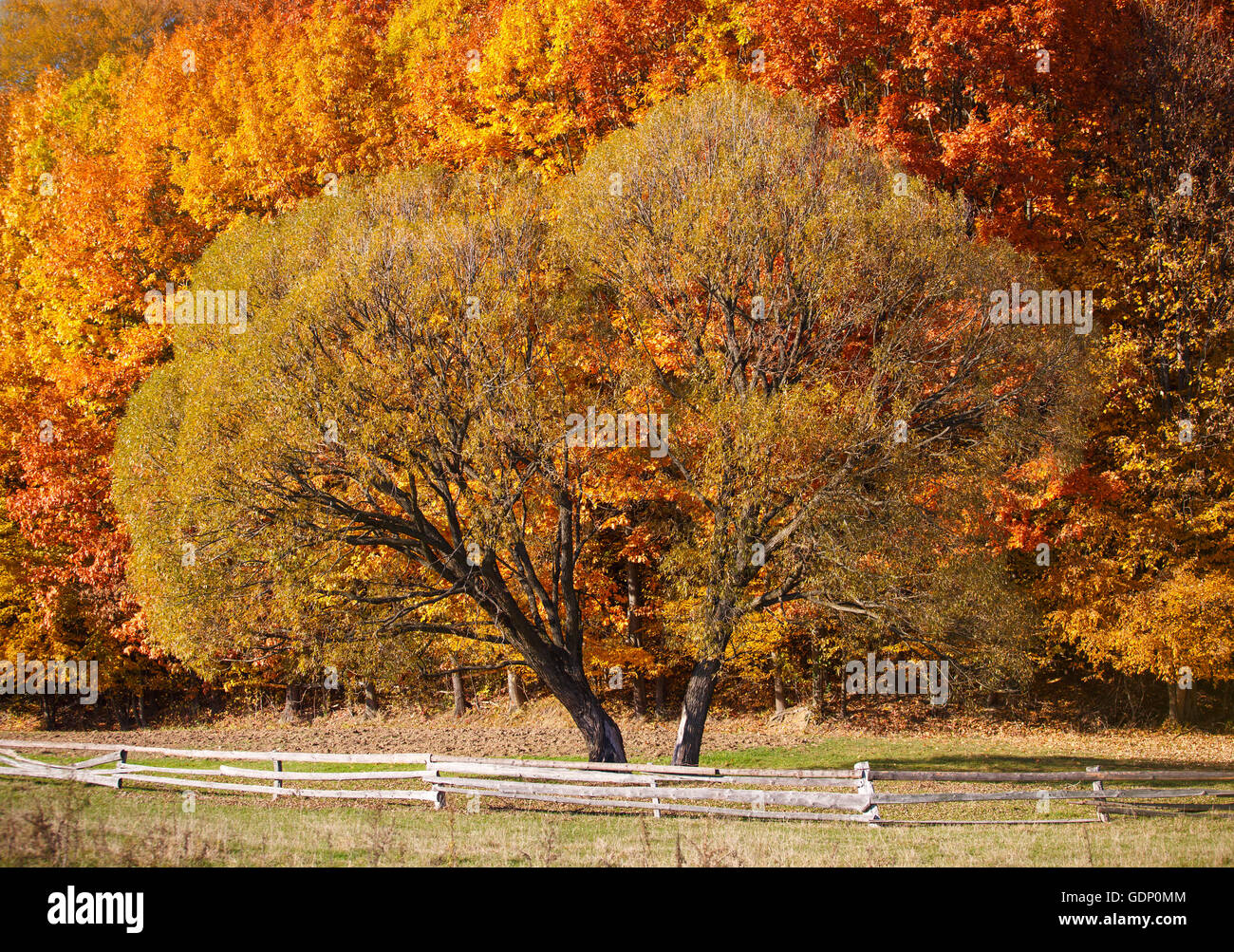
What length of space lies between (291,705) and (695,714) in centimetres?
1923

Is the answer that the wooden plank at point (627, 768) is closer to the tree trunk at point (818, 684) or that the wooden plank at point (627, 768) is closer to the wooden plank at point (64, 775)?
the wooden plank at point (64, 775)

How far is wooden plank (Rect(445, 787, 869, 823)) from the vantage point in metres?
14.5

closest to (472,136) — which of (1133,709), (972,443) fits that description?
(972,443)

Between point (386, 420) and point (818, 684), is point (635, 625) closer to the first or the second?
point (818, 684)

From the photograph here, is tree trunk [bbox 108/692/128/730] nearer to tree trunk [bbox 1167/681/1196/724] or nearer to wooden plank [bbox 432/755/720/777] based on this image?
wooden plank [bbox 432/755/720/777]

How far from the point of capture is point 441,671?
1903 cm

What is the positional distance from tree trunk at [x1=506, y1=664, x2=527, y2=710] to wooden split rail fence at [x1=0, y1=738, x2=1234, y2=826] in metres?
11.0

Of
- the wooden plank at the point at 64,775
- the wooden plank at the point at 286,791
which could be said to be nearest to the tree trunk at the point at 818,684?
the wooden plank at the point at 286,791

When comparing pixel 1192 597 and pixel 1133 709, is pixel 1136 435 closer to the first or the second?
pixel 1192 597

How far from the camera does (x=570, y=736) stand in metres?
25.6

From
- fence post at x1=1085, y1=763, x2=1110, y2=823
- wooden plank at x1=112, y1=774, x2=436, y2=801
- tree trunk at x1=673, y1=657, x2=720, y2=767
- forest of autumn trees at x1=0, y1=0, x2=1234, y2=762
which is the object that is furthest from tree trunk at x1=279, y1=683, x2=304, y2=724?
fence post at x1=1085, y1=763, x2=1110, y2=823

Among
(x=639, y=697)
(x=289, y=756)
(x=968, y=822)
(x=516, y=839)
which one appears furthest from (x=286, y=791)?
(x=639, y=697)

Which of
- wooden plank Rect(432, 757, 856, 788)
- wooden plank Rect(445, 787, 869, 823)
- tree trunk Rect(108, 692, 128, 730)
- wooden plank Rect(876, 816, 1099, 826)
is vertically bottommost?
tree trunk Rect(108, 692, 128, 730)

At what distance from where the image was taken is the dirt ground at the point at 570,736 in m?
23.3
